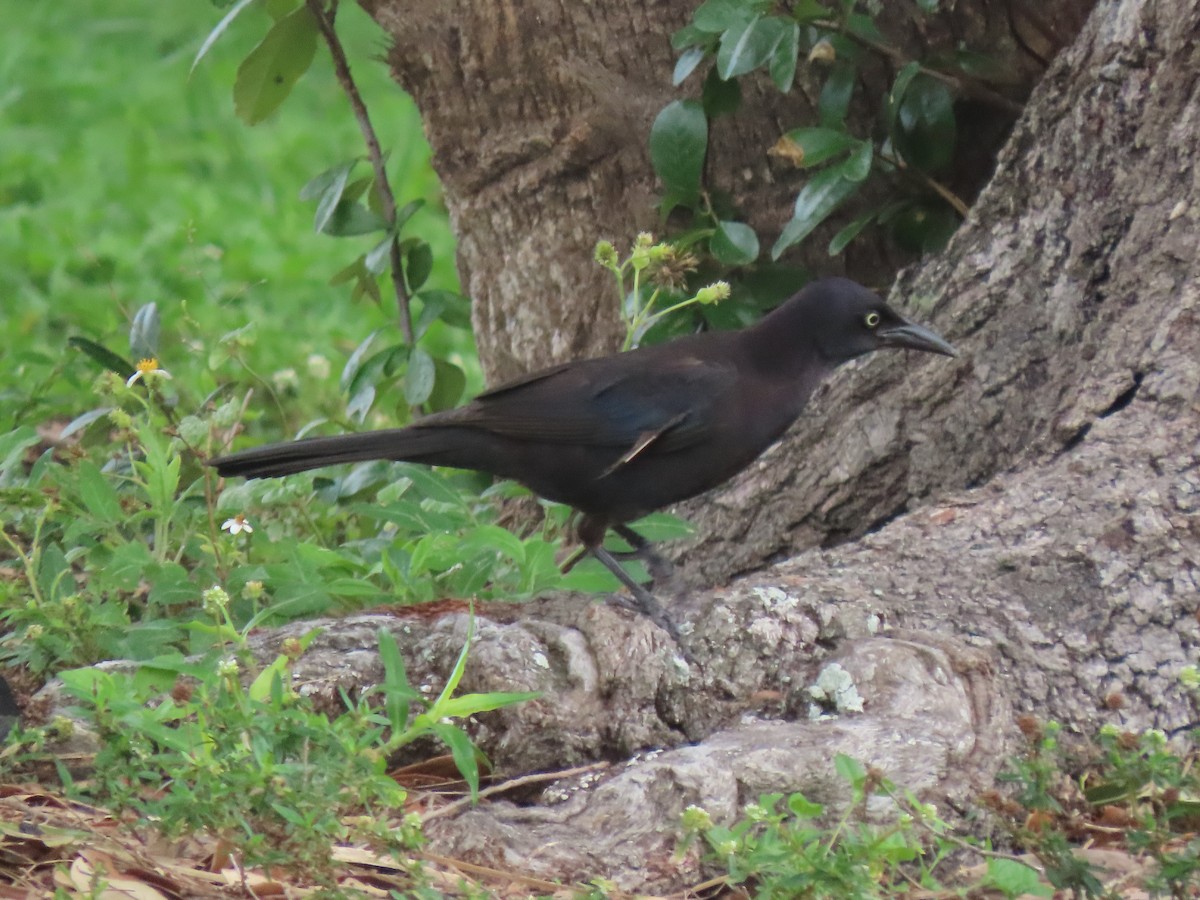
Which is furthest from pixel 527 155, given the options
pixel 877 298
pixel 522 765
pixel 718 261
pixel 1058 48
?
pixel 522 765

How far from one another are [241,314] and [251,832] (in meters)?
5.77

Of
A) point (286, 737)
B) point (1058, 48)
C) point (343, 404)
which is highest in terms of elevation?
point (1058, 48)

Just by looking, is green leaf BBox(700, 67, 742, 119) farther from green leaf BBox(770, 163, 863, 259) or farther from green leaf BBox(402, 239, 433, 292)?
green leaf BBox(402, 239, 433, 292)

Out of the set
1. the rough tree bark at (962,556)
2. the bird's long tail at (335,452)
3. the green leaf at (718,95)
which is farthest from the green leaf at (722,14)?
the bird's long tail at (335,452)

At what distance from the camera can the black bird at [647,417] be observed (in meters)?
4.47

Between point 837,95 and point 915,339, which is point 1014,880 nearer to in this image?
point 915,339

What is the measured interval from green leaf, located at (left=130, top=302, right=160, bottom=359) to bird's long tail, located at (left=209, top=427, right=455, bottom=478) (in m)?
0.73

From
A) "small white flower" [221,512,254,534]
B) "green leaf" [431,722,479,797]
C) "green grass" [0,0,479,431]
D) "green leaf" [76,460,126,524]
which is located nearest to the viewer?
"green leaf" [431,722,479,797]

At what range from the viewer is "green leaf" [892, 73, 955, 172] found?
15.3 ft

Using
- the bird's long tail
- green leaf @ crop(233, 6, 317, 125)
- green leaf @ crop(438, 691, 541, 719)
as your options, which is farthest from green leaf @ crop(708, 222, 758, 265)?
green leaf @ crop(438, 691, 541, 719)

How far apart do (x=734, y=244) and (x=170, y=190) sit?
5917mm

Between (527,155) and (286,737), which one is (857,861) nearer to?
(286,737)

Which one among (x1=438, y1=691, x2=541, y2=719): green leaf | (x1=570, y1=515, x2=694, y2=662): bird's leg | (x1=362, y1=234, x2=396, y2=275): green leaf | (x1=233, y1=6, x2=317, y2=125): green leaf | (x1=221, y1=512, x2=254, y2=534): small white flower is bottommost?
(x1=570, y1=515, x2=694, y2=662): bird's leg

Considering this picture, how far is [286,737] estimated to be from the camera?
273cm
